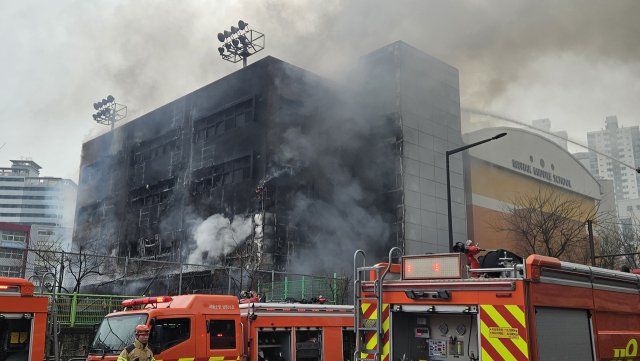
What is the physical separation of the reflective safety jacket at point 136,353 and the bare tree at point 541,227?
25577mm

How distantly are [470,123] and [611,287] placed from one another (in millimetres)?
34532

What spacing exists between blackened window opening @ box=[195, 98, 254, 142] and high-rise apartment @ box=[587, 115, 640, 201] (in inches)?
6656

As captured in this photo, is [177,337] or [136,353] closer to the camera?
[136,353]

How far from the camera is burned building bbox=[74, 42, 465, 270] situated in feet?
99.1

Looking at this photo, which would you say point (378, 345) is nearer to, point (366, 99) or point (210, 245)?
point (210, 245)

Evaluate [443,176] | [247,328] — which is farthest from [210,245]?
[247,328]

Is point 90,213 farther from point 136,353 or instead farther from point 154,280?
point 136,353

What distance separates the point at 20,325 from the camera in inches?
343

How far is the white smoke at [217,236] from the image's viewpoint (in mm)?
30062

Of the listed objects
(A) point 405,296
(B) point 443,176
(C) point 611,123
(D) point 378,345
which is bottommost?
(D) point 378,345

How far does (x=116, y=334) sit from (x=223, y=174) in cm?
→ 2360

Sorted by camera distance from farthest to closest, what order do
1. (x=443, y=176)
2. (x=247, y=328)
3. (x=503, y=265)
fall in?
(x=443, y=176) → (x=247, y=328) → (x=503, y=265)

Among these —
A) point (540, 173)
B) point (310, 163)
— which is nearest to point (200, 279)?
point (310, 163)

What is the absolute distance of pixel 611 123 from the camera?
19262cm
